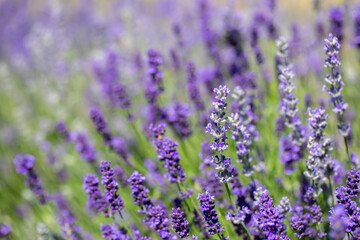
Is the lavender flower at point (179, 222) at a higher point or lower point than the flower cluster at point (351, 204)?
lower

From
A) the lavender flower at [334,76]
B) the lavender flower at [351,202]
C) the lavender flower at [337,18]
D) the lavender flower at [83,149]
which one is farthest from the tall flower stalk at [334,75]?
the lavender flower at [83,149]

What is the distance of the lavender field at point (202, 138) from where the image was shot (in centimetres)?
213

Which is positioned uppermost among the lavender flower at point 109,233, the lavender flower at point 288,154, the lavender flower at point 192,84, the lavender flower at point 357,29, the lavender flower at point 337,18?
the lavender flower at point 337,18

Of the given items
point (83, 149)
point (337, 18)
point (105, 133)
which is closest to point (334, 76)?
point (337, 18)

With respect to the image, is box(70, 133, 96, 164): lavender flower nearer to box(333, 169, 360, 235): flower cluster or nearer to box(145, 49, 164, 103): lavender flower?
box(145, 49, 164, 103): lavender flower

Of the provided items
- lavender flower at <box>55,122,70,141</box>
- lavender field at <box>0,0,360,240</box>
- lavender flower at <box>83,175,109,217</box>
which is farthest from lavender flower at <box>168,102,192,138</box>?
lavender flower at <box>55,122,70,141</box>

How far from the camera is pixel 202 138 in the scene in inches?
157

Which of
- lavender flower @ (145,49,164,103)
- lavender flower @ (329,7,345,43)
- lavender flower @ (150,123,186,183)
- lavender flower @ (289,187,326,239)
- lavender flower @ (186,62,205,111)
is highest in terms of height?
lavender flower @ (329,7,345,43)

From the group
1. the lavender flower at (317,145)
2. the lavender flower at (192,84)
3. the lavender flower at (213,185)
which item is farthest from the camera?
the lavender flower at (192,84)

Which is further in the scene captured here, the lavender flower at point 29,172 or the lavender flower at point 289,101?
the lavender flower at point 29,172

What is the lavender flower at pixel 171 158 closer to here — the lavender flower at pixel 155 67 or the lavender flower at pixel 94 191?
the lavender flower at pixel 94 191

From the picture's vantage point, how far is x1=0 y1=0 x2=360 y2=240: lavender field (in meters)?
2.13

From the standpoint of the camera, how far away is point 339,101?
2275 millimetres

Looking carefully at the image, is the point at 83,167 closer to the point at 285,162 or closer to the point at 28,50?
the point at 285,162
